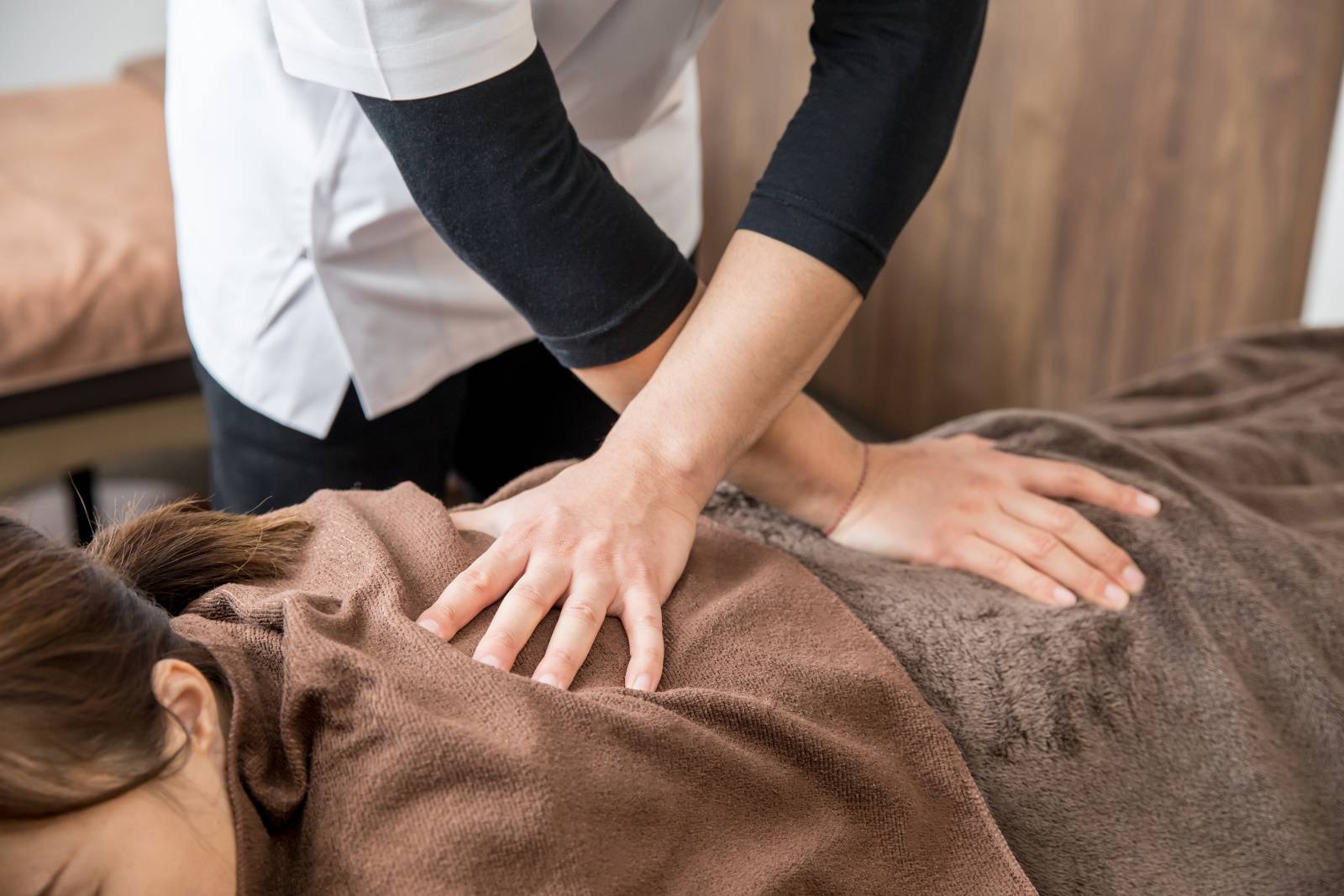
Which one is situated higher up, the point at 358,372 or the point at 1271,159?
the point at 1271,159

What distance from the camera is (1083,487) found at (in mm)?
946

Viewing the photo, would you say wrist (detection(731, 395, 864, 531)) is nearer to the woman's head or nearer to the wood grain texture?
the woman's head

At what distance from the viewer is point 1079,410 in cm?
124

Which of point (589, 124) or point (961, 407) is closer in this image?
point (589, 124)

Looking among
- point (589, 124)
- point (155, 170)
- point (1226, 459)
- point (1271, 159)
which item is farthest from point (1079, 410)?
point (155, 170)

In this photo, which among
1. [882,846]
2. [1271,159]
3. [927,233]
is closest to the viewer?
[882,846]

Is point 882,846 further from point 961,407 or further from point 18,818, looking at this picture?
point 961,407

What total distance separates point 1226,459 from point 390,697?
0.82m

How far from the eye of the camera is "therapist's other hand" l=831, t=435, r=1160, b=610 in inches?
34.5

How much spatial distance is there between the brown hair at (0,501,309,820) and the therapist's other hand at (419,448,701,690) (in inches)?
6.1

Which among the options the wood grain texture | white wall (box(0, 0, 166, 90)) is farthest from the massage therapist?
white wall (box(0, 0, 166, 90))

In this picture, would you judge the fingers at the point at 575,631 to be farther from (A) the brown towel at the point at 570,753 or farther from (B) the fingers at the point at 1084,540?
(B) the fingers at the point at 1084,540

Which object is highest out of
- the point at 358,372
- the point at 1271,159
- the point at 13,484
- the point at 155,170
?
the point at 1271,159

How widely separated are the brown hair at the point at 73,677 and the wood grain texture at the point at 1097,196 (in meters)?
A: 1.62
